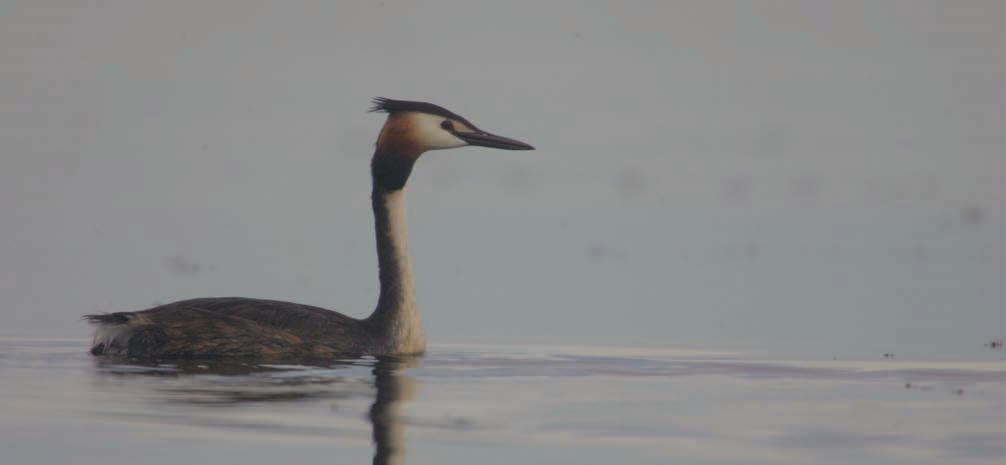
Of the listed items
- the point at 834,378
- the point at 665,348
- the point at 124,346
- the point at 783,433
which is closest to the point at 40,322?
the point at 124,346

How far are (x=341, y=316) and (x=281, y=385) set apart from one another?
254 centimetres

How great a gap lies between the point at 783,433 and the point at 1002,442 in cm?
107

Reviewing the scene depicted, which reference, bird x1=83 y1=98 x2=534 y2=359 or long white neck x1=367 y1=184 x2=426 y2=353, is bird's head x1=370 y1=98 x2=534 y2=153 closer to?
bird x1=83 y1=98 x2=534 y2=359

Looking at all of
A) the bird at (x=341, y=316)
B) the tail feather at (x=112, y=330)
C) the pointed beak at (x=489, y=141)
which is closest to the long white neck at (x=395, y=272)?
the bird at (x=341, y=316)

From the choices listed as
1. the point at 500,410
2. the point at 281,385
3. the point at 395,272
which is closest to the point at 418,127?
the point at 395,272

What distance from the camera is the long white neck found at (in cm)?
1423

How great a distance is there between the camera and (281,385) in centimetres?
1157

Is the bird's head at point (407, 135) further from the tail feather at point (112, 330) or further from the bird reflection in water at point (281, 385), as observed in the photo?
the tail feather at point (112, 330)

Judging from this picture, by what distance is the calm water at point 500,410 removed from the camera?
8.91m

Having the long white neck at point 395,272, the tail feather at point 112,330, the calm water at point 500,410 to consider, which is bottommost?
the calm water at point 500,410

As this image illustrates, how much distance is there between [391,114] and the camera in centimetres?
1440

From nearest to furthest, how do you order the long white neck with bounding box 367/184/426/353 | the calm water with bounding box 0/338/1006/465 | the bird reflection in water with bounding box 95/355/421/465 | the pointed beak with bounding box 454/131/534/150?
the calm water with bounding box 0/338/1006/465 → the bird reflection in water with bounding box 95/355/421/465 → the long white neck with bounding box 367/184/426/353 → the pointed beak with bounding box 454/131/534/150

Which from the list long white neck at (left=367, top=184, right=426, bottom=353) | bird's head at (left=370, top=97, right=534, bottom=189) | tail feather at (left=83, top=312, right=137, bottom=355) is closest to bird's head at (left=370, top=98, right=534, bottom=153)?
bird's head at (left=370, top=97, right=534, bottom=189)

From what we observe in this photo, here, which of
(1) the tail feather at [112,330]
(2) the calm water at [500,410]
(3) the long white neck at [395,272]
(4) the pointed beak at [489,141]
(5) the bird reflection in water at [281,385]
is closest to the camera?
(2) the calm water at [500,410]
